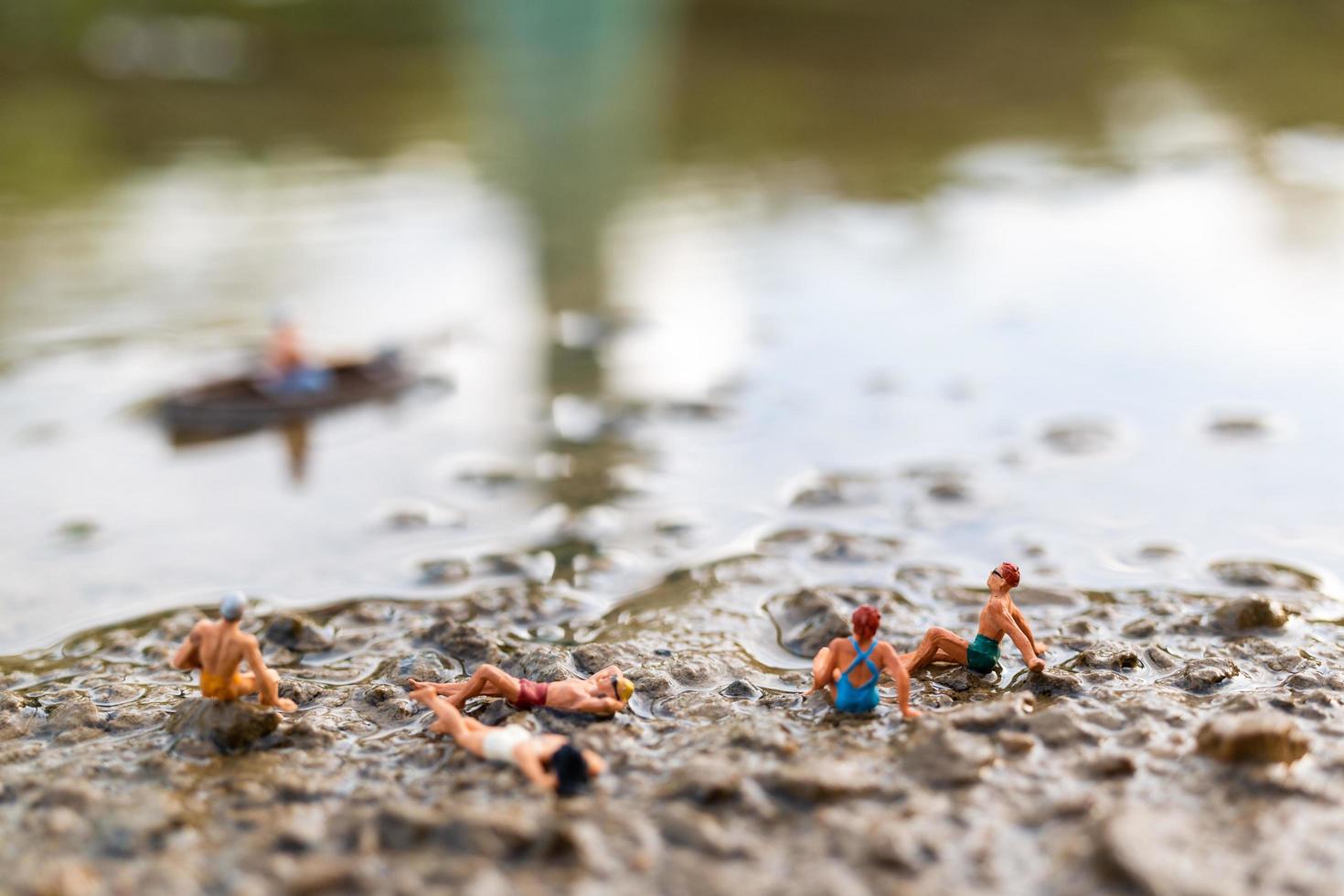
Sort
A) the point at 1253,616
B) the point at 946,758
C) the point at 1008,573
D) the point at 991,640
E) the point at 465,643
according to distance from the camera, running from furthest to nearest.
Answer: the point at 465,643 < the point at 1253,616 < the point at 991,640 < the point at 1008,573 < the point at 946,758

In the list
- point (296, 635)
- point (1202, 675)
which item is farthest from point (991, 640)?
point (296, 635)

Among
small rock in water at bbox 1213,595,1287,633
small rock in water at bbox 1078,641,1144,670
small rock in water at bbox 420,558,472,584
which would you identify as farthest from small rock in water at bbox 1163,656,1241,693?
small rock in water at bbox 420,558,472,584

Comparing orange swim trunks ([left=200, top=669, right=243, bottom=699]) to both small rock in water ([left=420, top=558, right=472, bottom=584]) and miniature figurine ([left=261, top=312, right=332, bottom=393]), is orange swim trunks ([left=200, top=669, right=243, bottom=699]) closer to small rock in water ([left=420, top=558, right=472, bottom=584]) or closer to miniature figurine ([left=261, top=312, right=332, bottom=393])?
small rock in water ([left=420, top=558, right=472, bottom=584])

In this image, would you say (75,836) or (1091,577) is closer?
(75,836)

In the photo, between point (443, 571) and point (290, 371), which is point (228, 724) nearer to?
point (443, 571)

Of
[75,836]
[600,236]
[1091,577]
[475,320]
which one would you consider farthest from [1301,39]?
[75,836]

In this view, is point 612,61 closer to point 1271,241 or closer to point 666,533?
point 1271,241

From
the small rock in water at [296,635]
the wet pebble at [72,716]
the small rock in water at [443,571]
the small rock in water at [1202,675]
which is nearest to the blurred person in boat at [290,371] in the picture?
the small rock in water at [443,571]
